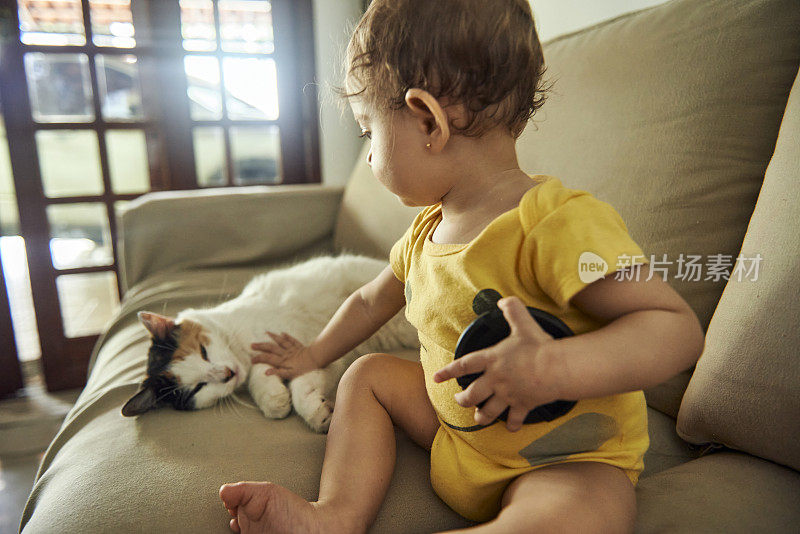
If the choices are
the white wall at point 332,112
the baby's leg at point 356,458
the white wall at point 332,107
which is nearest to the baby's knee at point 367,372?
the baby's leg at point 356,458

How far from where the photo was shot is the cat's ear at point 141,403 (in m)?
0.83

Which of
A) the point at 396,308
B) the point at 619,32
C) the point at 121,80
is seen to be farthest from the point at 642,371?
the point at 121,80

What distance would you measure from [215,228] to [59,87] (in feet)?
3.45

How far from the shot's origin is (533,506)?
1.65 ft

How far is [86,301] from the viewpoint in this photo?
2311 millimetres

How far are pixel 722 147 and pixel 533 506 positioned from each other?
59cm

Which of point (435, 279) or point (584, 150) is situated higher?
point (584, 150)

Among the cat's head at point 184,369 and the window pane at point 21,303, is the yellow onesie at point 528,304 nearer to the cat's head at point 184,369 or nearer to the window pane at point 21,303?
the cat's head at point 184,369

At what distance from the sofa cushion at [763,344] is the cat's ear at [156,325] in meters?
0.93

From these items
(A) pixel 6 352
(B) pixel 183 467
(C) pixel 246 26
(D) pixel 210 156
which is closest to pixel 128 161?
(D) pixel 210 156

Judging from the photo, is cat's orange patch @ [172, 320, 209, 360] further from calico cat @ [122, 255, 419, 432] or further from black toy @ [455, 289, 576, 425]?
black toy @ [455, 289, 576, 425]

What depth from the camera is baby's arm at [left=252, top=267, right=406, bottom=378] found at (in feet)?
2.78

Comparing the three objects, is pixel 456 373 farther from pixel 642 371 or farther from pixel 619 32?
pixel 619 32

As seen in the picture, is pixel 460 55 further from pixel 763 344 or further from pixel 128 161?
pixel 128 161
